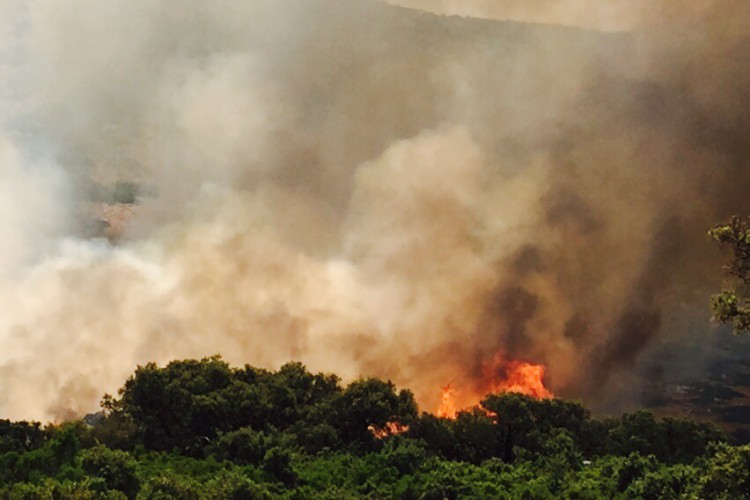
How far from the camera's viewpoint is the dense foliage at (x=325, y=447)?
20062 mm

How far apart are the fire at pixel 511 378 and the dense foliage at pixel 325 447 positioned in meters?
8.56

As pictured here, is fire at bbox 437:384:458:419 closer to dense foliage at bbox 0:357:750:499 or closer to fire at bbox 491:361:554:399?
fire at bbox 491:361:554:399

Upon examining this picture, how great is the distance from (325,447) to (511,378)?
12669 mm

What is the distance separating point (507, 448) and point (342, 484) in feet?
19.2

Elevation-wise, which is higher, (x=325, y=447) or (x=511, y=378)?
(x=511, y=378)

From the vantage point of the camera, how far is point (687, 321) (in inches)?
1484

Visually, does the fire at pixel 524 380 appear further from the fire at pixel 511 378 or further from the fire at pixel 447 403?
the fire at pixel 447 403

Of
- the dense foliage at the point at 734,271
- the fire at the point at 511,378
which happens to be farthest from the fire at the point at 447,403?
the dense foliage at the point at 734,271

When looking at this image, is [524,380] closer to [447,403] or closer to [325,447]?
[447,403]

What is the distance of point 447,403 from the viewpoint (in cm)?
3375

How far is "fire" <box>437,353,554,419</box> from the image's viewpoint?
114 ft

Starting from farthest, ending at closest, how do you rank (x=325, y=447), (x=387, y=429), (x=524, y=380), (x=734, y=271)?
1. (x=524, y=380)
2. (x=387, y=429)
3. (x=325, y=447)
4. (x=734, y=271)

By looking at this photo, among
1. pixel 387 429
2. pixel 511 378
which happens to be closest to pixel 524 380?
pixel 511 378

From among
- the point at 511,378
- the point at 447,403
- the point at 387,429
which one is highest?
the point at 511,378
